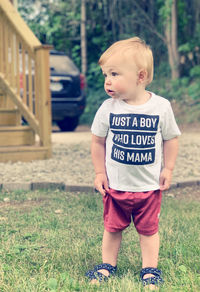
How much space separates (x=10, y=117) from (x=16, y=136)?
0.45m

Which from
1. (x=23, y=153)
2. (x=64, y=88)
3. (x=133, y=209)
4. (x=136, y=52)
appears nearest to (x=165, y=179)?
(x=133, y=209)

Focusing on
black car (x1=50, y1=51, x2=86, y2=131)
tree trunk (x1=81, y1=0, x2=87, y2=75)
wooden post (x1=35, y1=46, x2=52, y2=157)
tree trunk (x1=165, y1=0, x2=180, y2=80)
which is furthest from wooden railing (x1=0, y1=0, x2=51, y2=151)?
tree trunk (x1=81, y1=0, x2=87, y2=75)

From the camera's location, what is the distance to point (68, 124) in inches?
549

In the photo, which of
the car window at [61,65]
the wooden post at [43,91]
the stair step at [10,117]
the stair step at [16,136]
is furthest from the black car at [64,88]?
the wooden post at [43,91]

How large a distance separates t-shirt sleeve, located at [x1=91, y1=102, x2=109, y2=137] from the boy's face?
106 mm

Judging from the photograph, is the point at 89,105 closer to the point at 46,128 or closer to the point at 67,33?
the point at 67,33

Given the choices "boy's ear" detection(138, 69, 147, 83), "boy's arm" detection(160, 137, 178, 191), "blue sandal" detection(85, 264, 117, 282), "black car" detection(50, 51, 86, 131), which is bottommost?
"black car" detection(50, 51, 86, 131)

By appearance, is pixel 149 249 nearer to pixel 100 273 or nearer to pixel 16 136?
pixel 100 273

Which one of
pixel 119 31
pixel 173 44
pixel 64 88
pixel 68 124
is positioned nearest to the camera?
pixel 64 88

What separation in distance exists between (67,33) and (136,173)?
18.6 meters

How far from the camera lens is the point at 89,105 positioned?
18.4 m

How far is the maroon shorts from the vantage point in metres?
3.07

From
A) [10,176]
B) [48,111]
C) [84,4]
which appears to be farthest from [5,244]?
[84,4]

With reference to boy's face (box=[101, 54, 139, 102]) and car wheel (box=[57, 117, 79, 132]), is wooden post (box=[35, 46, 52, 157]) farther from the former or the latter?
car wheel (box=[57, 117, 79, 132])
